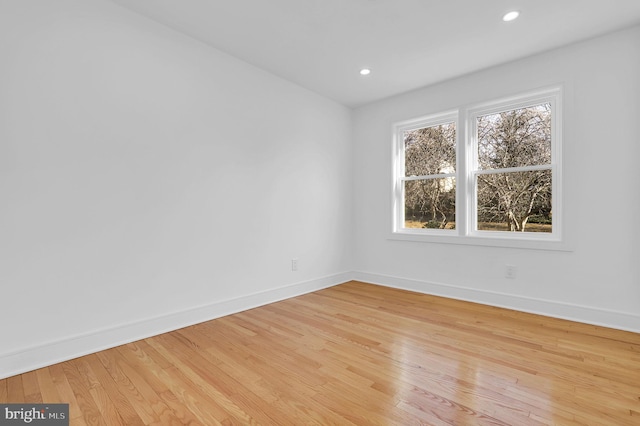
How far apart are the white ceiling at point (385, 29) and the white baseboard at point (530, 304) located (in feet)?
7.97

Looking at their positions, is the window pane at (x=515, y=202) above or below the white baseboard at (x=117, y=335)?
above

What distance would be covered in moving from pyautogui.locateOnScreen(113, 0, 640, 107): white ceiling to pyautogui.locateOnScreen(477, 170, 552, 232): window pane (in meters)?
1.22

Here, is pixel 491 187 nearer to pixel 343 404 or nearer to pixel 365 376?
pixel 365 376

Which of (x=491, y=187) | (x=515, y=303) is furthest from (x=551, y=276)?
(x=491, y=187)

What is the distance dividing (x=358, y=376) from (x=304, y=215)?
7.34 ft

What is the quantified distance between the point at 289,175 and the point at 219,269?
135 cm

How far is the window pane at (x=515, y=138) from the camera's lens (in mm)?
3082

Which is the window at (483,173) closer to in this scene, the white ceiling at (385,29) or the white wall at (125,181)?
the white ceiling at (385,29)

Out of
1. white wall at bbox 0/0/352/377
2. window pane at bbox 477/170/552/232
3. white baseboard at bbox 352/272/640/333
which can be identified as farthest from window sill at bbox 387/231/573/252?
white wall at bbox 0/0/352/377

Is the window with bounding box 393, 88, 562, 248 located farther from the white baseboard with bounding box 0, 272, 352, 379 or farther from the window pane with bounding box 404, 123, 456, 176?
the white baseboard with bounding box 0, 272, 352, 379

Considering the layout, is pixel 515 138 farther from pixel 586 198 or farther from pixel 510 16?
pixel 510 16

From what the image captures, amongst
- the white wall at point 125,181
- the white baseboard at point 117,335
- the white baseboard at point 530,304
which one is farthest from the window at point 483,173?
the white baseboard at point 117,335

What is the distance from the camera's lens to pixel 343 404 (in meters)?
1.60

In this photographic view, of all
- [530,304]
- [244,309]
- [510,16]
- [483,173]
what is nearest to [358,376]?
[244,309]
